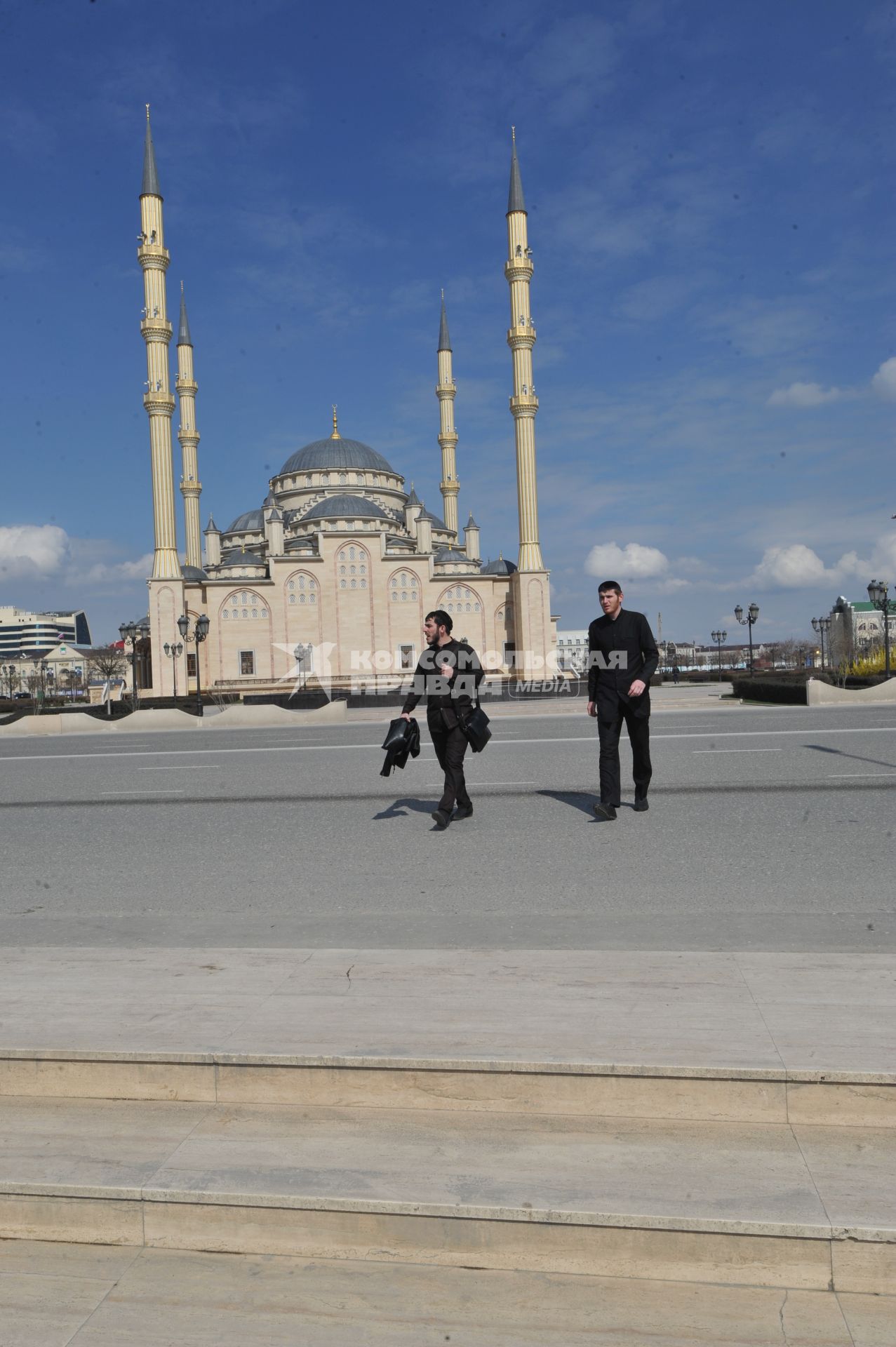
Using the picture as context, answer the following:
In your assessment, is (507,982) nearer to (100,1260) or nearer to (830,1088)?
(830,1088)

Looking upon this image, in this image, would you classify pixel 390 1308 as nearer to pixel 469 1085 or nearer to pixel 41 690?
pixel 469 1085

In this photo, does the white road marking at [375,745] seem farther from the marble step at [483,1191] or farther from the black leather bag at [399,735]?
the marble step at [483,1191]

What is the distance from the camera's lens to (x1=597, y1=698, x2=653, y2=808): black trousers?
295 inches

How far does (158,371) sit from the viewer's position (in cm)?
5309

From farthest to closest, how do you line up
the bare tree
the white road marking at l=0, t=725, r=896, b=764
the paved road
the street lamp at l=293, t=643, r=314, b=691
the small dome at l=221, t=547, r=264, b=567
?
→ the bare tree
the small dome at l=221, t=547, r=264, b=567
the street lamp at l=293, t=643, r=314, b=691
the white road marking at l=0, t=725, r=896, b=764
the paved road

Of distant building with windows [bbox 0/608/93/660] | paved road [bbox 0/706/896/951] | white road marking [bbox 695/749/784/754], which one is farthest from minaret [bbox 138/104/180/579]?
distant building with windows [bbox 0/608/93/660]

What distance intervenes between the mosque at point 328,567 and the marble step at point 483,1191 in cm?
4926

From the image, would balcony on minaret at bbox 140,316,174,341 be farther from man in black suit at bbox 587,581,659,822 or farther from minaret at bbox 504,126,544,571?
man in black suit at bbox 587,581,659,822

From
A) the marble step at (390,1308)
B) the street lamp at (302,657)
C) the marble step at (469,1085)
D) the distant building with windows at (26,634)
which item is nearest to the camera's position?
the marble step at (390,1308)

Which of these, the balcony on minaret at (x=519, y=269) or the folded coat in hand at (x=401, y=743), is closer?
the folded coat in hand at (x=401, y=743)

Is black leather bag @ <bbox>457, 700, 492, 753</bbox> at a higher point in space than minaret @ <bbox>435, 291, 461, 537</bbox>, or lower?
lower

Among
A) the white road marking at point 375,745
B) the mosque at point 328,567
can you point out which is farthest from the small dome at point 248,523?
the white road marking at point 375,745

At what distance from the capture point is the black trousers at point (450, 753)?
737 cm

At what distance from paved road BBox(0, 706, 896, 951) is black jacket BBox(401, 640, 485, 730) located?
99cm
